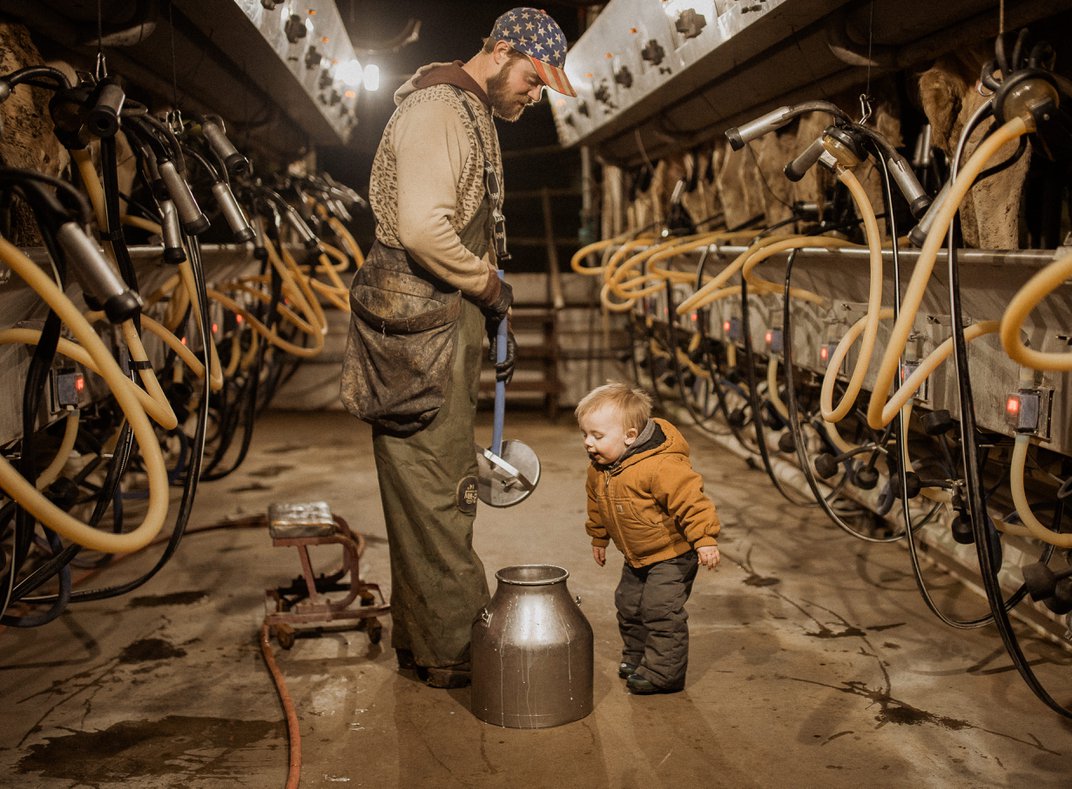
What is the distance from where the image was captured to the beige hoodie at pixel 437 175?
9.20 ft

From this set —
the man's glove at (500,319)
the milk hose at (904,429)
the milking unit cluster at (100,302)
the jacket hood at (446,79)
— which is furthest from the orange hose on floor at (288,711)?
the jacket hood at (446,79)

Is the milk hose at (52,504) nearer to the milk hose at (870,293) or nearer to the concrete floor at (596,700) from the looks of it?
the concrete floor at (596,700)

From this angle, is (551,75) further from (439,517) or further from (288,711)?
(288,711)

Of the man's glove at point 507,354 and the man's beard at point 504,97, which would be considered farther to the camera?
the man's glove at point 507,354

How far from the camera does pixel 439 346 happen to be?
2.97 m

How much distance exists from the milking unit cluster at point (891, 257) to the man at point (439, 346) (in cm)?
65

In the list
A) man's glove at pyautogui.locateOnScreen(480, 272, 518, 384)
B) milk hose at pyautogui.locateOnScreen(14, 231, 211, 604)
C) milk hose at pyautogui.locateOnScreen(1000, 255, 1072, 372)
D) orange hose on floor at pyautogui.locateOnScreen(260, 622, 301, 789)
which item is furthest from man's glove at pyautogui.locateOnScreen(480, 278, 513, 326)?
milk hose at pyautogui.locateOnScreen(1000, 255, 1072, 372)

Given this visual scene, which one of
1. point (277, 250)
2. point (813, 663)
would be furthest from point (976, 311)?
point (277, 250)

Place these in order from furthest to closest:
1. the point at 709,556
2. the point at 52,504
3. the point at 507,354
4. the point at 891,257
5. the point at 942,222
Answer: the point at 891,257 < the point at 507,354 < the point at 709,556 < the point at 942,222 < the point at 52,504

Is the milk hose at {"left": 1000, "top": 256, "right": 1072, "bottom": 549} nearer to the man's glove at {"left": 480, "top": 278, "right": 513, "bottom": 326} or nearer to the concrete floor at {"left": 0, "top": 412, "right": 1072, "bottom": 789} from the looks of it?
the concrete floor at {"left": 0, "top": 412, "right": 1072, "bottom": 789}

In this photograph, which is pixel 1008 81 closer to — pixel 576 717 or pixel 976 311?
pixel 976 311

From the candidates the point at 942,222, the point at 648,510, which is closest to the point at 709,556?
the point at 648,510

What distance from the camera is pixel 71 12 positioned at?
11.0ft

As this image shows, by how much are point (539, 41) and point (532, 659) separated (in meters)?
1.59
